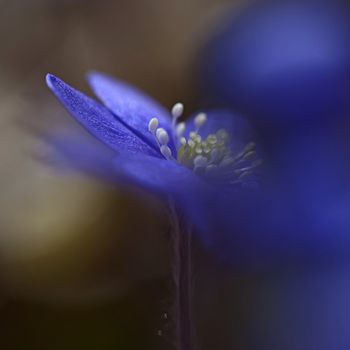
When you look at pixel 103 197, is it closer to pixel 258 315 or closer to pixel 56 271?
pixel 56 271

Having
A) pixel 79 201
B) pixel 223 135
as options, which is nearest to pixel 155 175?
pixel 223 135

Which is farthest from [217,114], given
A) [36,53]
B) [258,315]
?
[36,53]

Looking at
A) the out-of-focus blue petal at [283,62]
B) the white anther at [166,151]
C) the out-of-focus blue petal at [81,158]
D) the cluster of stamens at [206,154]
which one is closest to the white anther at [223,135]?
the cluster of stamens at [206,154]

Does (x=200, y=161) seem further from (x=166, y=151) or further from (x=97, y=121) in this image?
(x=97, y=121)

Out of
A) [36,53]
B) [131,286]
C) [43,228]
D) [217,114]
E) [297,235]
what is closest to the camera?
[297,235]

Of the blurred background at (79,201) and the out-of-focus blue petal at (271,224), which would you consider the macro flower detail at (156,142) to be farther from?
the blurred background at (79,201)

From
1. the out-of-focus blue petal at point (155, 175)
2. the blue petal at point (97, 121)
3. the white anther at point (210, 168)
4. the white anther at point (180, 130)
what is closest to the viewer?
the out-of-focus blue petal at point (155, 175)

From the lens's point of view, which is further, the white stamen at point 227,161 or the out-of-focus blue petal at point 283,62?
the out-of-focus blue petal at point 283,62

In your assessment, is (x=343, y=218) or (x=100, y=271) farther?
(x=100, y=271)
